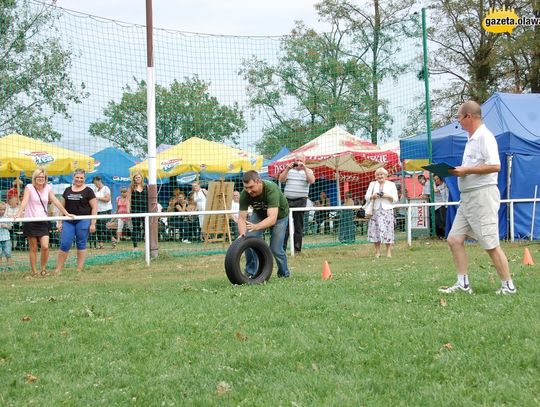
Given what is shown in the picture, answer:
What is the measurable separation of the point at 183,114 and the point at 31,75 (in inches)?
274

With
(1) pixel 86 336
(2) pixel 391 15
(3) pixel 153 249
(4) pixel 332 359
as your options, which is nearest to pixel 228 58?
(3) pixel 153 249

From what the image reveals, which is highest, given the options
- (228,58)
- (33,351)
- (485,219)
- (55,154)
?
(228,58)

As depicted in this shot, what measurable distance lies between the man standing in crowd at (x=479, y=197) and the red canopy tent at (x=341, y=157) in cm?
1237

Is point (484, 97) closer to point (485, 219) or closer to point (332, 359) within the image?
point (485, 219)

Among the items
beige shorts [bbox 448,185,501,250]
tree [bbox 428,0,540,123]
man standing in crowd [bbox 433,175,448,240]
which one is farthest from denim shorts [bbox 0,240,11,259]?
tree [bbox 428,0,540,123]

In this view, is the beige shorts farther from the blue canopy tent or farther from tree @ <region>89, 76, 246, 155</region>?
the blue canopy tent

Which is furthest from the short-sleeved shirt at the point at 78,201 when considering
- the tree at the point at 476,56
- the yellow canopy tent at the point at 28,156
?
the tree at the point at 476,56

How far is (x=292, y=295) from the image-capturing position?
24.3ft

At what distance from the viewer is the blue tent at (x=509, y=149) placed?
16.9 metres

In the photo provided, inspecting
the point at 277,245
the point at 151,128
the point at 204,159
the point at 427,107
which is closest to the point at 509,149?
the point at 427,107

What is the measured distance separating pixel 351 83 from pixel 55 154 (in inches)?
337

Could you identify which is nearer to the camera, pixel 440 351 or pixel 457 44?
A: pixel 440 351

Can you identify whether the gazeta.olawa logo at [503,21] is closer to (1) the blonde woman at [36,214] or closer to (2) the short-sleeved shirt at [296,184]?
(2) the short-sleeved shirt at [296,184]

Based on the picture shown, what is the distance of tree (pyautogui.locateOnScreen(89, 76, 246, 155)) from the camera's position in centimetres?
1925
